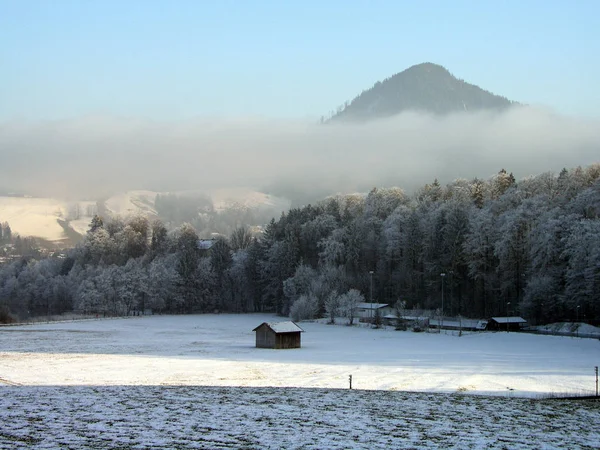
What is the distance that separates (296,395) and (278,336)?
34.2 meters

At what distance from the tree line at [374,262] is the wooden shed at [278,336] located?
1446 inches

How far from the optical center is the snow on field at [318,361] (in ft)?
127

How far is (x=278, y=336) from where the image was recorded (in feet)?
214

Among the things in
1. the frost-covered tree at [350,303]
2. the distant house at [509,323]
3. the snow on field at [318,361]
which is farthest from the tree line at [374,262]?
the snow on field at [318,361]

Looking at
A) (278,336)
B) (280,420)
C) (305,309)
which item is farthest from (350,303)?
(280,420)

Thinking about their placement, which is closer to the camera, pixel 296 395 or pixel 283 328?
pixel 296 395

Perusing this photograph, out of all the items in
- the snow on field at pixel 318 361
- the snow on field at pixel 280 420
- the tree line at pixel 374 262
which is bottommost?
the snow on field at pixel 318 361

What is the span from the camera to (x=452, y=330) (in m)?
89.9

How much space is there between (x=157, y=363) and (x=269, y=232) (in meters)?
104

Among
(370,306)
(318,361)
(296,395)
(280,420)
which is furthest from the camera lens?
(370,306)

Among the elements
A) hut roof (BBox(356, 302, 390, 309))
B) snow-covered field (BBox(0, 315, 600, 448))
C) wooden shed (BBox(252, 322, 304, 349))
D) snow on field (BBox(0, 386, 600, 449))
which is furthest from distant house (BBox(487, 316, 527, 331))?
snow on field (BBox(0, 386, 600, 449))

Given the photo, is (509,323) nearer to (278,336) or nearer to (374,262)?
(278,336)

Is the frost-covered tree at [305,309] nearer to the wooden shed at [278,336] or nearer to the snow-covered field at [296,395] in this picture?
the snow-covered field at [296,395]

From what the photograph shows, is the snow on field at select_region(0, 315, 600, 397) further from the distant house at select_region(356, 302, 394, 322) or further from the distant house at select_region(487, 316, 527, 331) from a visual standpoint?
the distant house at select_region(356, 302, 394, 322)
